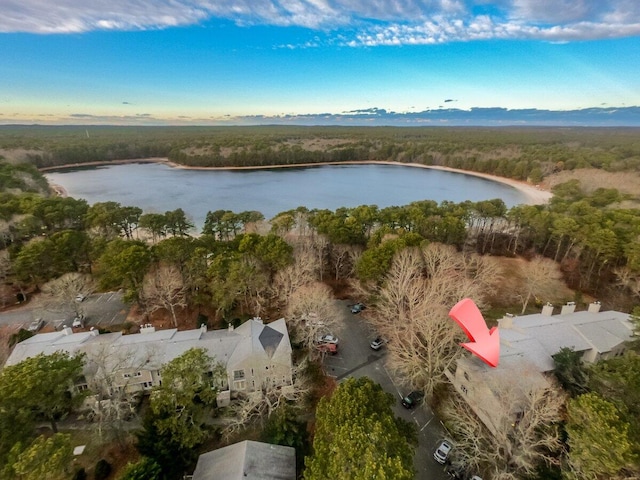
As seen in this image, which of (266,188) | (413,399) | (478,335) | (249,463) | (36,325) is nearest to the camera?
(249,463)

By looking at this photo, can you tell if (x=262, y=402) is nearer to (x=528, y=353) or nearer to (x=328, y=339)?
(x=328, y=339)

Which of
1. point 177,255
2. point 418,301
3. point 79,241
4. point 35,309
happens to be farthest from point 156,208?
point 418,301

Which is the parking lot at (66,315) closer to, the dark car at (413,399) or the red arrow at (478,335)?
the dark car at (413,399)

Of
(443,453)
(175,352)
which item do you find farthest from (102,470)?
(443,453)

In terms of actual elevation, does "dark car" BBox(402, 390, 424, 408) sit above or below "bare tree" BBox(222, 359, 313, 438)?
below

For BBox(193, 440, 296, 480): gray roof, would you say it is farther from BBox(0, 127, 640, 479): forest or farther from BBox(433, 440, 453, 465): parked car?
BBox(433, 440, 453, 465): parked car

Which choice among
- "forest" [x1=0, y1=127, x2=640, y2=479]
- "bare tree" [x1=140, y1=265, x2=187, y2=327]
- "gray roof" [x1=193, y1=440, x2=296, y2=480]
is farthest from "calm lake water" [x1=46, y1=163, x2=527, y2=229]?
"gray roof" [x1=193, y1=440, x2=296, y2=480]

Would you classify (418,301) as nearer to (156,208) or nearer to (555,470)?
(555,470)
